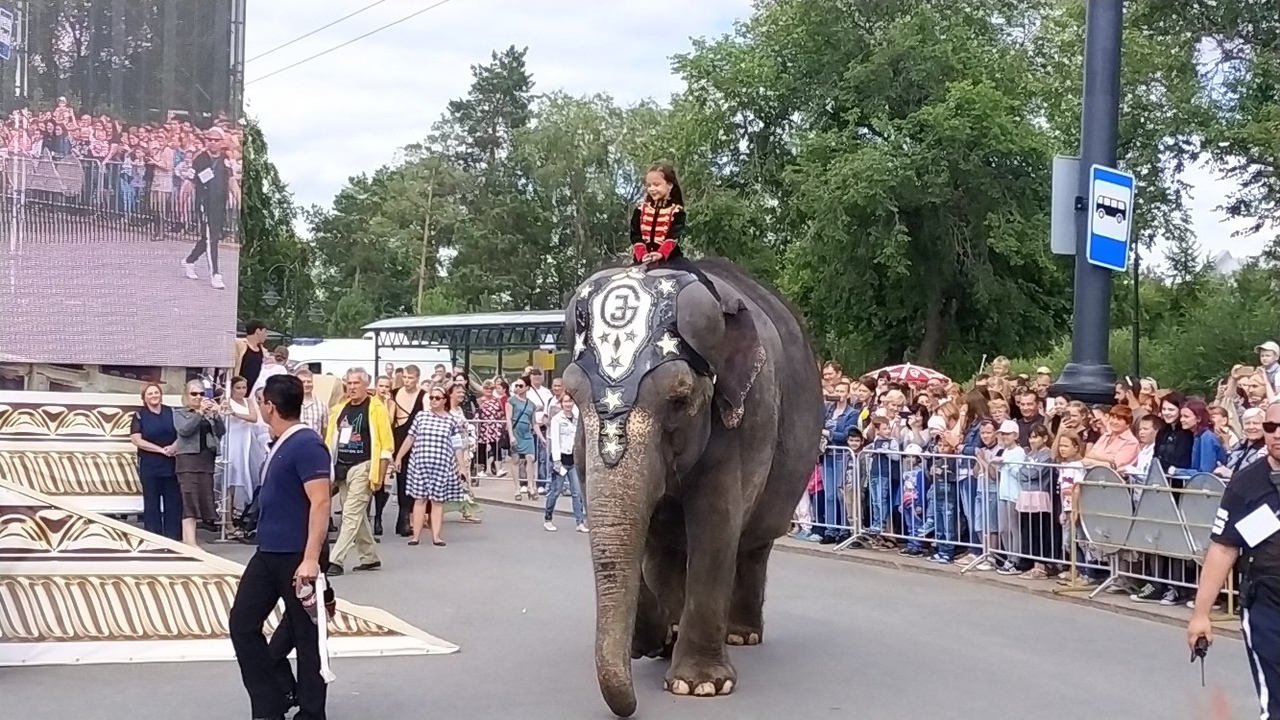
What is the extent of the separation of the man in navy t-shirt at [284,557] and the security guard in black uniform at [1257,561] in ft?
13.6

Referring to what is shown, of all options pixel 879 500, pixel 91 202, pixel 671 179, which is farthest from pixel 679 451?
pixel 91 202

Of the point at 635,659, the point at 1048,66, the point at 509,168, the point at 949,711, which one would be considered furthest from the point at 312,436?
Result: the point at 509,168

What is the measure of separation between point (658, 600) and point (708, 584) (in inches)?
35.5

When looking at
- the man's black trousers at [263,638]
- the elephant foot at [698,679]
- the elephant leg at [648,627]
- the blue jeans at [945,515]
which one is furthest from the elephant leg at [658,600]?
the blue jeans at [945,515]

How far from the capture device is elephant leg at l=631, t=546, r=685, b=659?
9.32 m

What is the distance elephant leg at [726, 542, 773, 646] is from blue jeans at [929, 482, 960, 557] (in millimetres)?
5279

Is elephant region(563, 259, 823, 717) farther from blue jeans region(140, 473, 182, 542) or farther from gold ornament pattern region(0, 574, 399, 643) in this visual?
blue jeans region(140, 473, 182, 542)

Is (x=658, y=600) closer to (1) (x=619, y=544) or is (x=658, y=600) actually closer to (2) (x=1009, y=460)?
(1) (x=619, y=544)

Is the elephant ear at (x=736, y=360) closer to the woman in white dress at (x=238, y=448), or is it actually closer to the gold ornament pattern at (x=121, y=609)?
the gold ornament pattern at (x=121, y=609)

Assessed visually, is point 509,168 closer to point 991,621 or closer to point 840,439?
point 840,439

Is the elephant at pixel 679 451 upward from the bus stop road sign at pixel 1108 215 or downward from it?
downward

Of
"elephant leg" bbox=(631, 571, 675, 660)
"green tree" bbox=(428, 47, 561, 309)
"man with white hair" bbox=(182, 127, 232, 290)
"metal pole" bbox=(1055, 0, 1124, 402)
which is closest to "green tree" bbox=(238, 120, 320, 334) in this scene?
"green tree" bbox=(428, 47, 561, 309)

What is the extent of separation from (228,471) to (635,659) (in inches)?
328

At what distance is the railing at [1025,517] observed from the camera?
1237 cm
